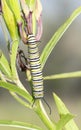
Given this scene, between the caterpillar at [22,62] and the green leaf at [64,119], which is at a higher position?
the caterpillar at [22,62]

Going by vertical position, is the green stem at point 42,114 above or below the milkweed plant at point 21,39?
below

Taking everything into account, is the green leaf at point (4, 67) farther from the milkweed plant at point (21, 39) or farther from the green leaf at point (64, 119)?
the green leaf at point (64, 119)

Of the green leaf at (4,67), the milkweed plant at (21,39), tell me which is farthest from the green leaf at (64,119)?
the green leaf at (4,67)

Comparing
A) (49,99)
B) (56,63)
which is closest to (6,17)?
(49,99)

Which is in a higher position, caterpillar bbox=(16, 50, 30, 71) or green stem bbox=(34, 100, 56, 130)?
caterpillar bbox=(16, 50, 30, 71)

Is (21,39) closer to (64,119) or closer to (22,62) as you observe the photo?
(22,62)

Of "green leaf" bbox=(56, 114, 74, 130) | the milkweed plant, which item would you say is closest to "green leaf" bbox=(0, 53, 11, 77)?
the milkweed plant

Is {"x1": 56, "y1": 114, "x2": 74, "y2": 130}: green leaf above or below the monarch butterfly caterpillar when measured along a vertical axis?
below

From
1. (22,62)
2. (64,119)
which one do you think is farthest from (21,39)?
(64,119)

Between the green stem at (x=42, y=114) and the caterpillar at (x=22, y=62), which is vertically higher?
the caterpillar at (x=22, y=62)

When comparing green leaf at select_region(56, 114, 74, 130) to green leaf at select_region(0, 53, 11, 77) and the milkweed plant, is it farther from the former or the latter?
green leaf at select_region(0, 53, 11, 77)

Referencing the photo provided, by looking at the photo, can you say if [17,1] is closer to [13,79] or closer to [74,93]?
[13,79]
